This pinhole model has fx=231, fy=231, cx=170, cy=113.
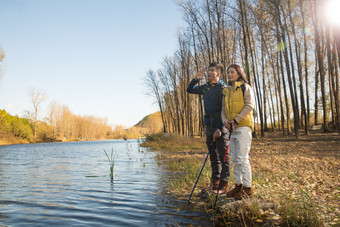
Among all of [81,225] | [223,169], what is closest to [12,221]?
[81,225]

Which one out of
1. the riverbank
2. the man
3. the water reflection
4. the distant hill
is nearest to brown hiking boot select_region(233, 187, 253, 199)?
the riverbank

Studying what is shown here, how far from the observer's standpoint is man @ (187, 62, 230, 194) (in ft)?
12.9

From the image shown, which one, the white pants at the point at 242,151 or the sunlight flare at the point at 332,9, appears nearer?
the white pants at the point at 242,151

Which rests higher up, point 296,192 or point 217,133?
point 217,133

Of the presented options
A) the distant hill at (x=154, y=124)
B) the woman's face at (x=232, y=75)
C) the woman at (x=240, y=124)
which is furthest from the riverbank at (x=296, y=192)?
the distant hill at (x=154, y=124)

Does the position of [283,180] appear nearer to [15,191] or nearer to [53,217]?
[53,217]

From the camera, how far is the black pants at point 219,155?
3.93 meters

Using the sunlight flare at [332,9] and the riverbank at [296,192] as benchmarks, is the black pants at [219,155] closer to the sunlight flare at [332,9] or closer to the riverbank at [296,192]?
the riverbank at [296,192]

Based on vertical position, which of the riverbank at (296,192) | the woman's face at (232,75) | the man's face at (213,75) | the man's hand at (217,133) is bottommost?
the riverbank at (296,192)

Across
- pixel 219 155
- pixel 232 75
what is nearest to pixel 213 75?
pixel 232 75

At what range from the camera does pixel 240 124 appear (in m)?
3.38

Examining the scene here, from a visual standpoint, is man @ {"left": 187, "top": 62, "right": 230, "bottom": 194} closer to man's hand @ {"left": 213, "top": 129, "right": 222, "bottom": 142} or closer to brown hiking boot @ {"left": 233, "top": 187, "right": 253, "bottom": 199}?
man's hand @ {"left": 213, "top": 129, "right": 222, "bottom": 142}

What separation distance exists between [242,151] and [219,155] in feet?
2.83

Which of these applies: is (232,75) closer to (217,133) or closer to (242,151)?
(217,133)
